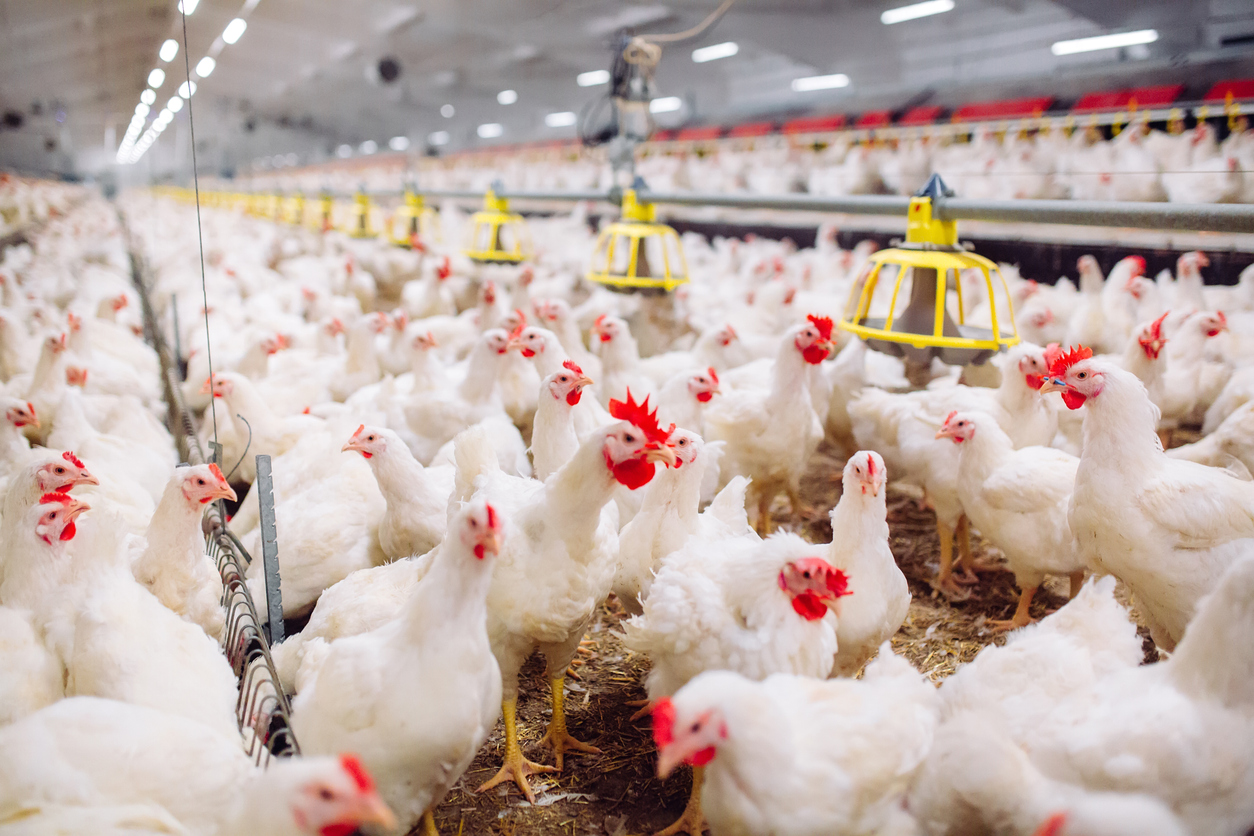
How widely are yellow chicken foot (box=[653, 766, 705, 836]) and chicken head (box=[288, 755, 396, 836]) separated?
1.10 metres

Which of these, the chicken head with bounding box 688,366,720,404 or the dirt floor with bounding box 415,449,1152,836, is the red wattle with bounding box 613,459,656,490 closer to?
the dirt floor with bounding box 415,449,1152,836

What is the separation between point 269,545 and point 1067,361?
8.70ft

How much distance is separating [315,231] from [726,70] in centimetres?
676

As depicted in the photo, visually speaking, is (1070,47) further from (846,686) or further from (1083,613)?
(846,686)

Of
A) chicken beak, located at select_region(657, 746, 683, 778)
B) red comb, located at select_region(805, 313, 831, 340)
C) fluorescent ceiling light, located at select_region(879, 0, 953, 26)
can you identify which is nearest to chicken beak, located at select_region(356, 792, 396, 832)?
chicken beak, located at select_region(657, 746, 683, 778)

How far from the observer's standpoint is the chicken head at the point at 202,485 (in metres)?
2.35

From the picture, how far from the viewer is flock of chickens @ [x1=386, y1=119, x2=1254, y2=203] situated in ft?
15.9

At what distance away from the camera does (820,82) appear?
9.08 meters

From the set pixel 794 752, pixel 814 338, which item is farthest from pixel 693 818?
pixel 814 338

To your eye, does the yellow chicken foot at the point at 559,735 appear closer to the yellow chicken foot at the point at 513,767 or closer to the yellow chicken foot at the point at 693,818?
the yellow chicken foot at the point at 513,767

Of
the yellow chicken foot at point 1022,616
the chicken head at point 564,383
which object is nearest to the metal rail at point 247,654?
the chicken head at point 564,383

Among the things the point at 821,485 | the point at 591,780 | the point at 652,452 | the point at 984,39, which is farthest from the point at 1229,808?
the point at 984,39

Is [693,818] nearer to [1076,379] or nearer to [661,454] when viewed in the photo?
[661,454]

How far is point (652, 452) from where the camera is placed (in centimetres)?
202
